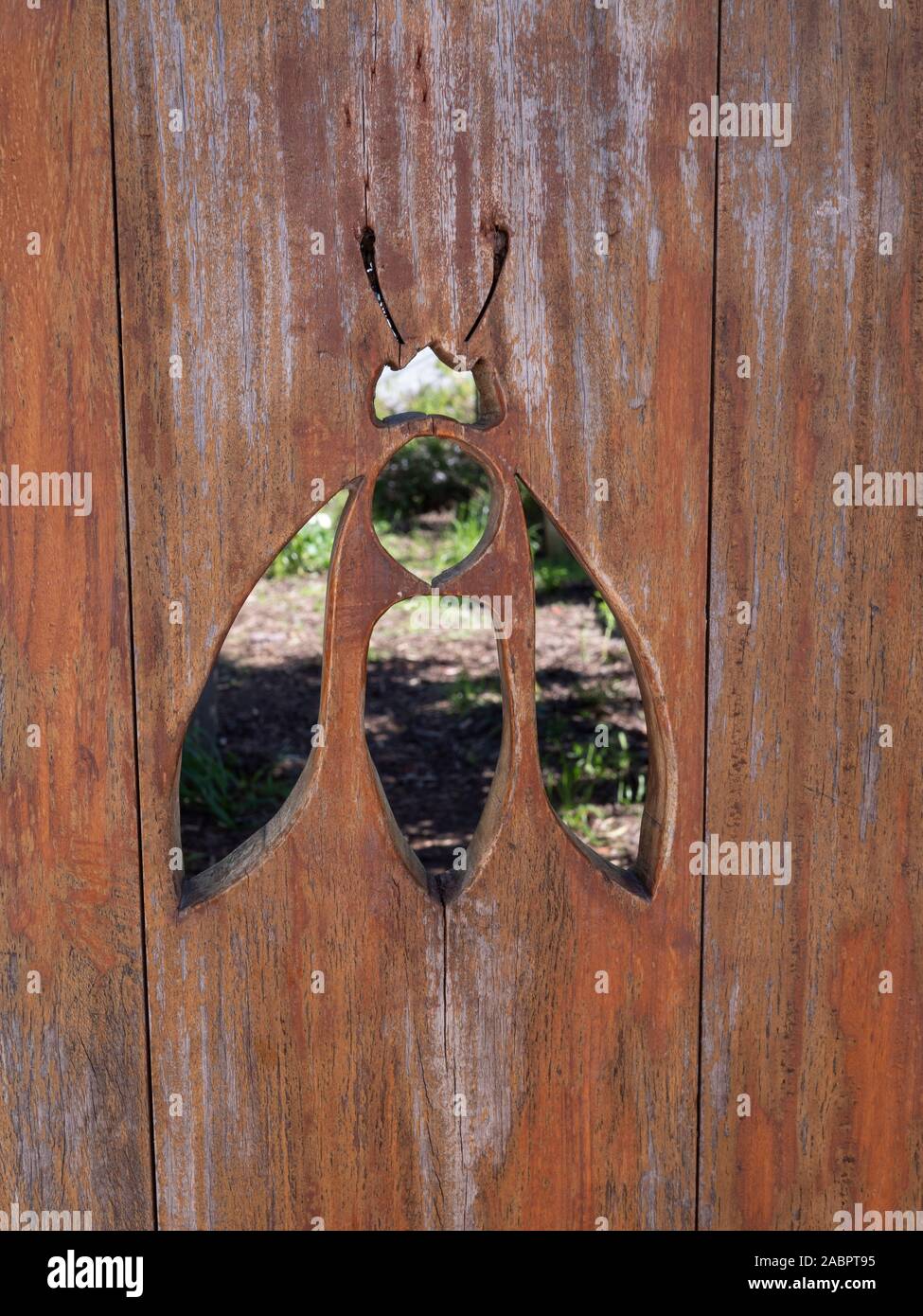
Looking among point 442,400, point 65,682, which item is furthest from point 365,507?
point 442,400

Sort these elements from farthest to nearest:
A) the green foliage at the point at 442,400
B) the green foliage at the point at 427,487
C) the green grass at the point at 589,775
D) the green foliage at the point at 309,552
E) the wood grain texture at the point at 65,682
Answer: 1. the green foliage at the point at 427,487
2. the green foliage at the point at 442,400
3. the green foliage at the point at 309,552
4. the green grass at the point at 589,775
5. the wood grain texture at the point at 65,682

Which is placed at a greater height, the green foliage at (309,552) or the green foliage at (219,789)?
the green foliage at (309,552)

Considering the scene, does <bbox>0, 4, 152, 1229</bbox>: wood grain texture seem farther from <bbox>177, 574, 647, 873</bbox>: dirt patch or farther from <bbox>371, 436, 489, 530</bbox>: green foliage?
<bbox>371, 436, 489, 530</bbox>: green foliage

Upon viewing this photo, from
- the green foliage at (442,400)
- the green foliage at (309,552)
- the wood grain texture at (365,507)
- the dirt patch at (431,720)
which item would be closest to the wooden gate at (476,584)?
the wood grain texture at (365,507)

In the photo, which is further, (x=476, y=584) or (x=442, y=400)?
(x=442, y=400)

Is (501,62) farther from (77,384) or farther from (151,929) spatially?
(151,929)

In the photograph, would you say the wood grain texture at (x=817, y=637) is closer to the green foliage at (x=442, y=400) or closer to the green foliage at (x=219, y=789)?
the green foliage at (x=219, y=789)

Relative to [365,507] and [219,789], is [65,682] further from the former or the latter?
[219,789]
